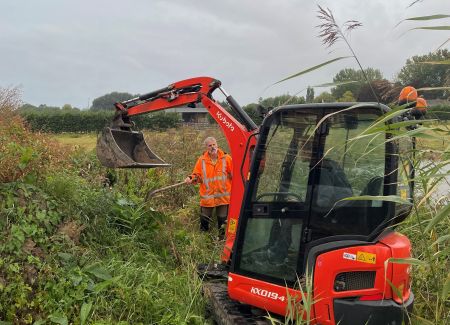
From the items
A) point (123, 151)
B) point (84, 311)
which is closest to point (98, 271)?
point (84, 311)

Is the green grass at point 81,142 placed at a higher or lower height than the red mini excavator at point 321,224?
higher

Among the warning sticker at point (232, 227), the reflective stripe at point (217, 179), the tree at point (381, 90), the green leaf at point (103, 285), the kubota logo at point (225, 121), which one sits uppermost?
the tree at point (381, 90)

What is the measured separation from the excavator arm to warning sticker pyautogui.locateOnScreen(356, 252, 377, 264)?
4.84 ft

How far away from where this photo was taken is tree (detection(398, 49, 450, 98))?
2.31 meters

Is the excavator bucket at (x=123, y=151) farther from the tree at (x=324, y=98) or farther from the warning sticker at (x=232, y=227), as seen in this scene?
the tree at (x=324, y=98)

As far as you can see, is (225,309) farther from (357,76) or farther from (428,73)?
(428,73)

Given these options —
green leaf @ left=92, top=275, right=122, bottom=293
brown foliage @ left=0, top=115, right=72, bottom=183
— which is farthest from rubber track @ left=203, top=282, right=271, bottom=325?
brown foliage @ left=0, top=115, right=72, bottom=183

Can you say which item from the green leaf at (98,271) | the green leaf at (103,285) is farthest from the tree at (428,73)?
the green leaf at (98,271)

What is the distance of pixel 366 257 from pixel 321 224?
0.42m

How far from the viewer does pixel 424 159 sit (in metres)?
2.79

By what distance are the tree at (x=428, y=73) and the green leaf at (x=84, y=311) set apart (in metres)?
3.30

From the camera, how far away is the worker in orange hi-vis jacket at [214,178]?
7.61 m

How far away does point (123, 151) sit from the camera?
19.8ft

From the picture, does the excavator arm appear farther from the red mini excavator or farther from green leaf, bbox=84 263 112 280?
green leaf, bbox=84 263 112 280
